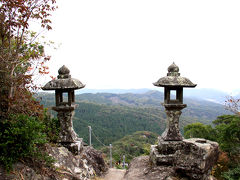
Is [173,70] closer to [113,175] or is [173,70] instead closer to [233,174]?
[233,174]

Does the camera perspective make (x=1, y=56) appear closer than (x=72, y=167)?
Yes

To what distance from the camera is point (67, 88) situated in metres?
5.96

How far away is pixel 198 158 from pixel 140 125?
5800cm

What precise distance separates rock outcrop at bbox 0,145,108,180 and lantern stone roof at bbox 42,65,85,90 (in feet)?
6.33

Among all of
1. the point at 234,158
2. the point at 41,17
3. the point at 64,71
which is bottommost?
the point at 234,158

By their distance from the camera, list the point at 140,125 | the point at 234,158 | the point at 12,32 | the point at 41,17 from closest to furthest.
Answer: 1. the point at 12,32
2. the point at 41,17
3. the point at 234,158
4. the point at 140,125

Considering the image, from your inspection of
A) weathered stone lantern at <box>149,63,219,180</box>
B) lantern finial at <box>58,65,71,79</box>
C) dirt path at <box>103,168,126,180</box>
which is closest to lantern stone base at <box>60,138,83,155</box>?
dirt path at <box>103,168,126,180</box>

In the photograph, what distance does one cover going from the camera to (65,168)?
511 cm

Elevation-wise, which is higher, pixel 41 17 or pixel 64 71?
pixel 41 17

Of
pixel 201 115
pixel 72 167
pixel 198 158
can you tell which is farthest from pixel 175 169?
pixel 201 115

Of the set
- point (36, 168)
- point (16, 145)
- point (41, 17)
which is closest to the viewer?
point (16, 145)

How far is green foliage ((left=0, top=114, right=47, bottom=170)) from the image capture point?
147 inches

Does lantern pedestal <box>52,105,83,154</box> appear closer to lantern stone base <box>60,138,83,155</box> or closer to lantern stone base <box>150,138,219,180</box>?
lantern stone base <box>60,138,83,155</box>

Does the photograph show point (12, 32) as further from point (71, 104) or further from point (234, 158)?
point (234, 158)
